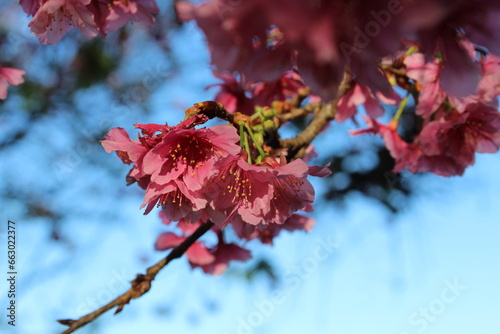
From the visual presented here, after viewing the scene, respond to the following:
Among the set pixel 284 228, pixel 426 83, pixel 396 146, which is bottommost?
pixel 284 228

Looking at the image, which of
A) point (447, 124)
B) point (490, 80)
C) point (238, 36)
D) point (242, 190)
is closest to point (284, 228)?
point (242, 190)

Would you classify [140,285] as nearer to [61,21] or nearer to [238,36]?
[61,21]

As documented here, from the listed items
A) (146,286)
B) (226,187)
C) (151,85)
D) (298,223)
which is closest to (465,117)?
(298,223)

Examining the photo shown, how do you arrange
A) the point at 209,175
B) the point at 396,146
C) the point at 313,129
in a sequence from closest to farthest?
the point at 209,175 < the point at 313,129 < the point at 396,146

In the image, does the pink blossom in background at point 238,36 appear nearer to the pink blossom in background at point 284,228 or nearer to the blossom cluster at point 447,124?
the blossom cluster at point 447,124

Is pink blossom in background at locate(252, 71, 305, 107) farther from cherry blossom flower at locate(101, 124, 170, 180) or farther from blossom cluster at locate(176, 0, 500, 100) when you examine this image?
blossom cluster at locate(176, 0, 500, 100)

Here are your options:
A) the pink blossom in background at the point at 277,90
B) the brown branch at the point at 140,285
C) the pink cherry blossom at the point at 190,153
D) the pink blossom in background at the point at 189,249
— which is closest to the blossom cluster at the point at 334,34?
the pink cherry blossom at the point at 190,153

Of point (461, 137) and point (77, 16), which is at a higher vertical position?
point (77, 16)

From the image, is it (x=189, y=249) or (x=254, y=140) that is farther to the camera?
(x=189, y=249)
